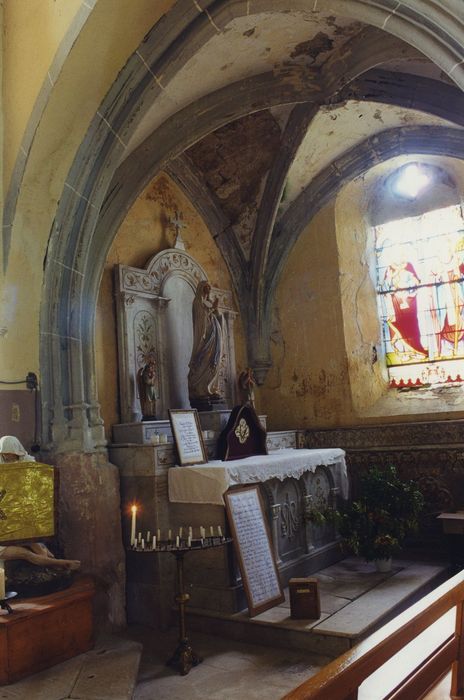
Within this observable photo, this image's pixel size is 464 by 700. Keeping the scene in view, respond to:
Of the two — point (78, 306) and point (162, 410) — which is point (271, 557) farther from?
point (78, 306)

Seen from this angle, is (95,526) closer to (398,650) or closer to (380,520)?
(380,520)

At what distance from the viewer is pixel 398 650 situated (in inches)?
79.0

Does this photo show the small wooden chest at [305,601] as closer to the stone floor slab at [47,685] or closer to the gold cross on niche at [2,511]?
the stone floor slab at [47,685]

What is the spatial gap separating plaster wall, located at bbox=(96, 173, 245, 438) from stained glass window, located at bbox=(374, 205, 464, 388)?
2.19 metres

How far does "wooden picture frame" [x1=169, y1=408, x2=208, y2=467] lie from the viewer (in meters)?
5.65

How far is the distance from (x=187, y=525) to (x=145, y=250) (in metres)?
3.26

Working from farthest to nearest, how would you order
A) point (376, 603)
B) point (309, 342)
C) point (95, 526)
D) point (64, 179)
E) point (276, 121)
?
point (309, 342)
point (276, 121)
point (64, 179)
point (95, 526)
point (376, 603)

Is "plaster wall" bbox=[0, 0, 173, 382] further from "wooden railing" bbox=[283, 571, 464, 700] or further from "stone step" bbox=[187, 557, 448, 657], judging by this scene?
"wooden railing" bbox=[283, 571, 464, 700]

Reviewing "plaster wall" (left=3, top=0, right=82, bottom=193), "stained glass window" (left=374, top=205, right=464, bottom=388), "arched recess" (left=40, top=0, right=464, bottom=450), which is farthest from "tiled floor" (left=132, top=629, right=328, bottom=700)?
"stained glass window" (left=374, top=205, right=464, bottom=388)

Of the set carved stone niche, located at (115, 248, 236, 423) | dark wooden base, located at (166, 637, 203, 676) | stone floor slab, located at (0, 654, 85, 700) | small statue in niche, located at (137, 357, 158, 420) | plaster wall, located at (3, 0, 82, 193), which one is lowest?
dark wooden base, located at (166, 637, 203, 676)

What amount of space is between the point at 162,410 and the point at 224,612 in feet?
8.00

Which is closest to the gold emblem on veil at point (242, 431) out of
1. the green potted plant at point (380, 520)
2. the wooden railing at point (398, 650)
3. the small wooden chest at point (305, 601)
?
the green potted plant at point (380, 520)

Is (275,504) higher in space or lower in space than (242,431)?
lower

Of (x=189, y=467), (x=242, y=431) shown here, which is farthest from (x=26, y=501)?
(x=242, y=431)
